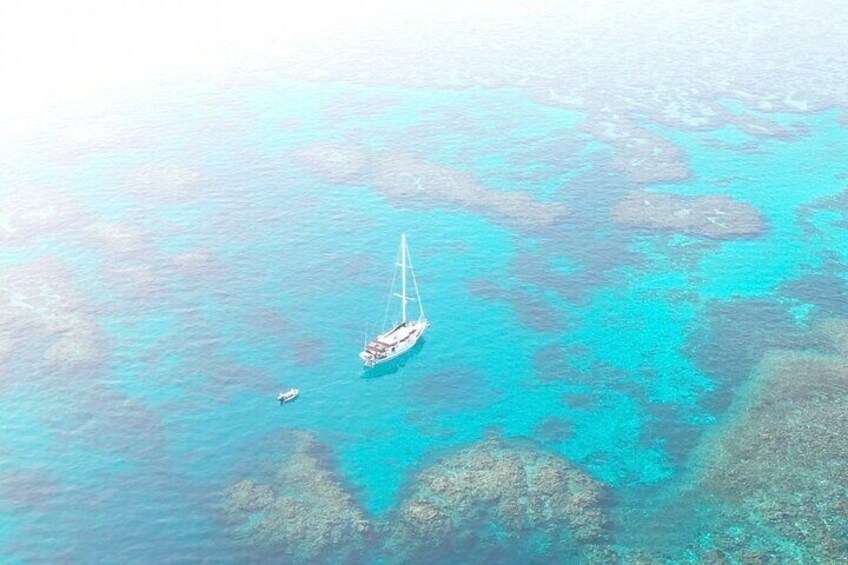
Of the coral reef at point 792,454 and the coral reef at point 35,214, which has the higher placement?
the coral reef at point 35,214

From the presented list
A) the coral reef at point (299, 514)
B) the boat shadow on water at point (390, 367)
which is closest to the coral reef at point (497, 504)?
the coral reef at point (299, 514)

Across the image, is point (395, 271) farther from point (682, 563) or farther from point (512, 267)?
point (682, 563)

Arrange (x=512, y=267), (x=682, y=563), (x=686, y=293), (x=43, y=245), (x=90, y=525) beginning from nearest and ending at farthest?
(x=682, y=563) → (x=90, y=525) → (x=686, y=293) → (x=512, y=267) → (x=43, y=245)

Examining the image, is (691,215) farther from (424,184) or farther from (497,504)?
(497,504)

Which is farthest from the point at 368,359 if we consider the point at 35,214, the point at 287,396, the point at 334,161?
the point at 35,214

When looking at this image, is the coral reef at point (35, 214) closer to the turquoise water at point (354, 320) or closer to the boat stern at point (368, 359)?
the turquoise water at point (354, 320)

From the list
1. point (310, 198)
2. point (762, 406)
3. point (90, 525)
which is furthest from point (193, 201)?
point (762, 406)

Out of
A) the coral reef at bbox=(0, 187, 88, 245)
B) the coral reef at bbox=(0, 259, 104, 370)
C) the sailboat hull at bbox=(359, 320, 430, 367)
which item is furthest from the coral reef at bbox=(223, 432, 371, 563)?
the coral reef at bbox=(0, 187, 88, 245)
